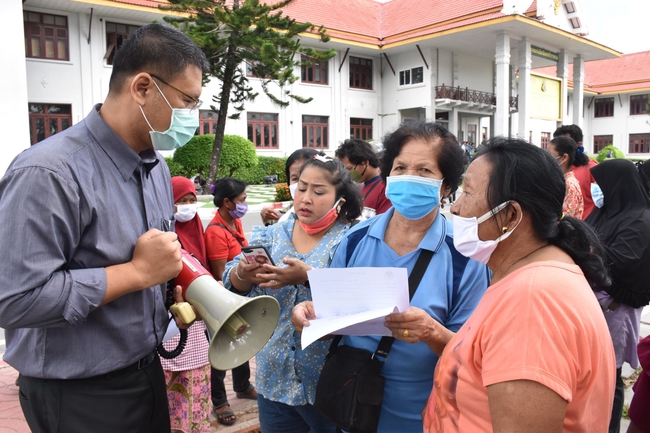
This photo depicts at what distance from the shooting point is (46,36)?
17766mm

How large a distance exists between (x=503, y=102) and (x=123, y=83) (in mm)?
24145

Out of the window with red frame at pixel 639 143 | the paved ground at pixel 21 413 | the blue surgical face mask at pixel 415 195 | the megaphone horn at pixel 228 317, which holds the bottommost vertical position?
the paved ground at pixel 21 413

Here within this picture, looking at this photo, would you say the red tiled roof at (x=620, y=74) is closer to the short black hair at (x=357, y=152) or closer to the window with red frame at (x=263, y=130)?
the window with red frame at (x=263, y=130)

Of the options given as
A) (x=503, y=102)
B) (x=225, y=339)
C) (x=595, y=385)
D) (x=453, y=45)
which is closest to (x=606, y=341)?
(x=595, y=385)

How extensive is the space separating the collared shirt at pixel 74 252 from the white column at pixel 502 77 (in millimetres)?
22767

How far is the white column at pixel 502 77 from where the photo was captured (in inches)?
889

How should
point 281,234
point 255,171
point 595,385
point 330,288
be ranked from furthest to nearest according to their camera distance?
point 255,171 → point 281,234 → point 330,288 → point 595,385

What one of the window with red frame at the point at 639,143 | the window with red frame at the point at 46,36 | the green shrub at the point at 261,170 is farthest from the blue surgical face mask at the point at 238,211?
the window with red frame at the point at 639,143

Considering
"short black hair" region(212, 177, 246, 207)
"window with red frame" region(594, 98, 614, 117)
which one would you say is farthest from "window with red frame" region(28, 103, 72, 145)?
"window with red frame" region(594, 98, 614, 117)

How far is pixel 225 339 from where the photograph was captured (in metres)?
1.74

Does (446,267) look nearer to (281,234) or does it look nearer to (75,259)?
(281,234)

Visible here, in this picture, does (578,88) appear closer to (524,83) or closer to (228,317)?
(524,83)

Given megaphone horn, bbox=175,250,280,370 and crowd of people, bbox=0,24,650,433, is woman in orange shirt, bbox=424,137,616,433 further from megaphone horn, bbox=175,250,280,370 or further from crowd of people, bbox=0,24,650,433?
megaphone horn, bbox=175,250,280,370

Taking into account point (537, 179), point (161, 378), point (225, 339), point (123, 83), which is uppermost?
point (123, 83)
